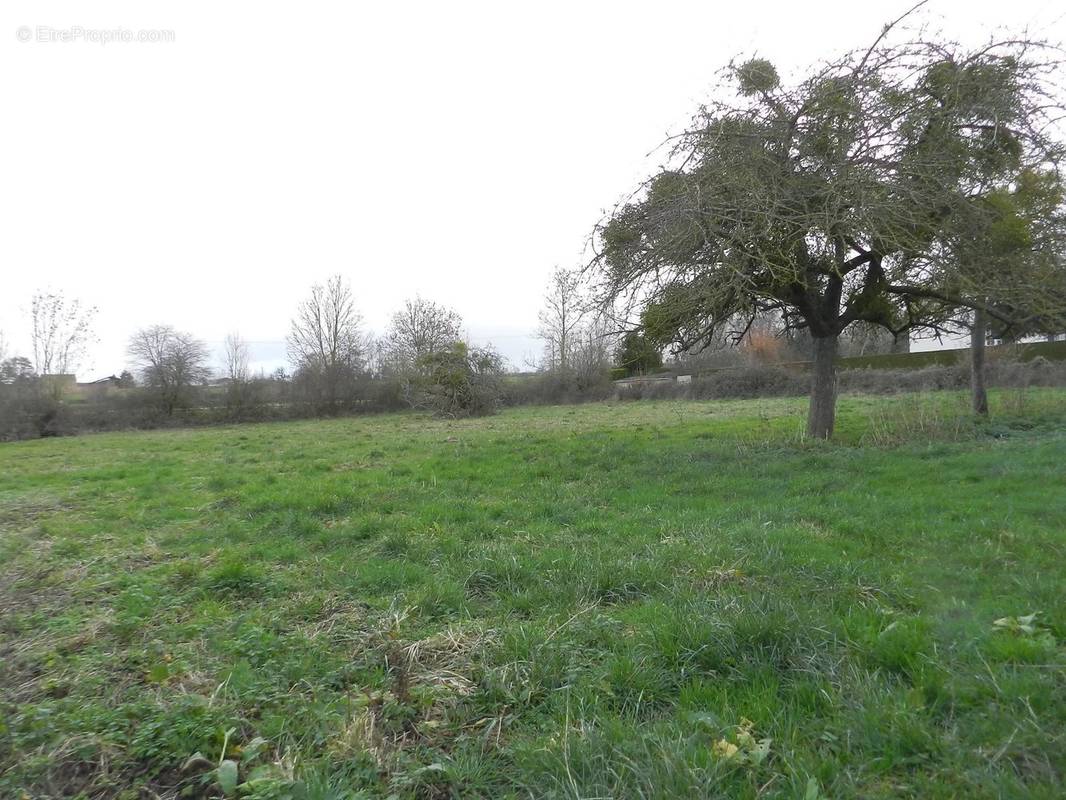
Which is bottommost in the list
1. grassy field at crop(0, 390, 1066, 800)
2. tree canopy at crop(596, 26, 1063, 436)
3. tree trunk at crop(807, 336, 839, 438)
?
grassy field at crop(0, 390, 1066, 800)

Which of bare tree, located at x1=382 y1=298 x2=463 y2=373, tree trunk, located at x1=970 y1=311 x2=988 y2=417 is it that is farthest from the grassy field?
bare tree, located at x1=382 y1=298 x2=463 y2=373

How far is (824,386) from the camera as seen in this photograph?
35.5 ft

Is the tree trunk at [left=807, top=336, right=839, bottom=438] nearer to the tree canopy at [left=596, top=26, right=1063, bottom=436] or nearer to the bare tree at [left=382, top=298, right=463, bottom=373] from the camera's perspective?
the tree canopy at [left=596, top=26, right=1063, bottom=436]

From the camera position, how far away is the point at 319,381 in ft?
114

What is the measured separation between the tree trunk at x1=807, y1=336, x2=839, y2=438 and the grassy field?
11.5ft

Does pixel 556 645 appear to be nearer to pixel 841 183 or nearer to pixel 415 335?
pixel 841 183

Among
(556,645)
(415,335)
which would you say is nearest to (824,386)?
(556,645)

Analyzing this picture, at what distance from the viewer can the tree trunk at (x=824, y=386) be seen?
10727 mm

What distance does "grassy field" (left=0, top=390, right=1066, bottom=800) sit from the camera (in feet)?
7.63

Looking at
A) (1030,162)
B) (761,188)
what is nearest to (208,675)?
(761,188)

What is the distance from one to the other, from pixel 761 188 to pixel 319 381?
31.1 meters

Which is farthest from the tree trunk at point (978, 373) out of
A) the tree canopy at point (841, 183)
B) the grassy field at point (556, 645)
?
the grassy field at point (556, 645)

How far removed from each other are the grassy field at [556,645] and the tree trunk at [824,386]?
3.52 meters

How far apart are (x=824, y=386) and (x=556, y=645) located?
30.3ft
